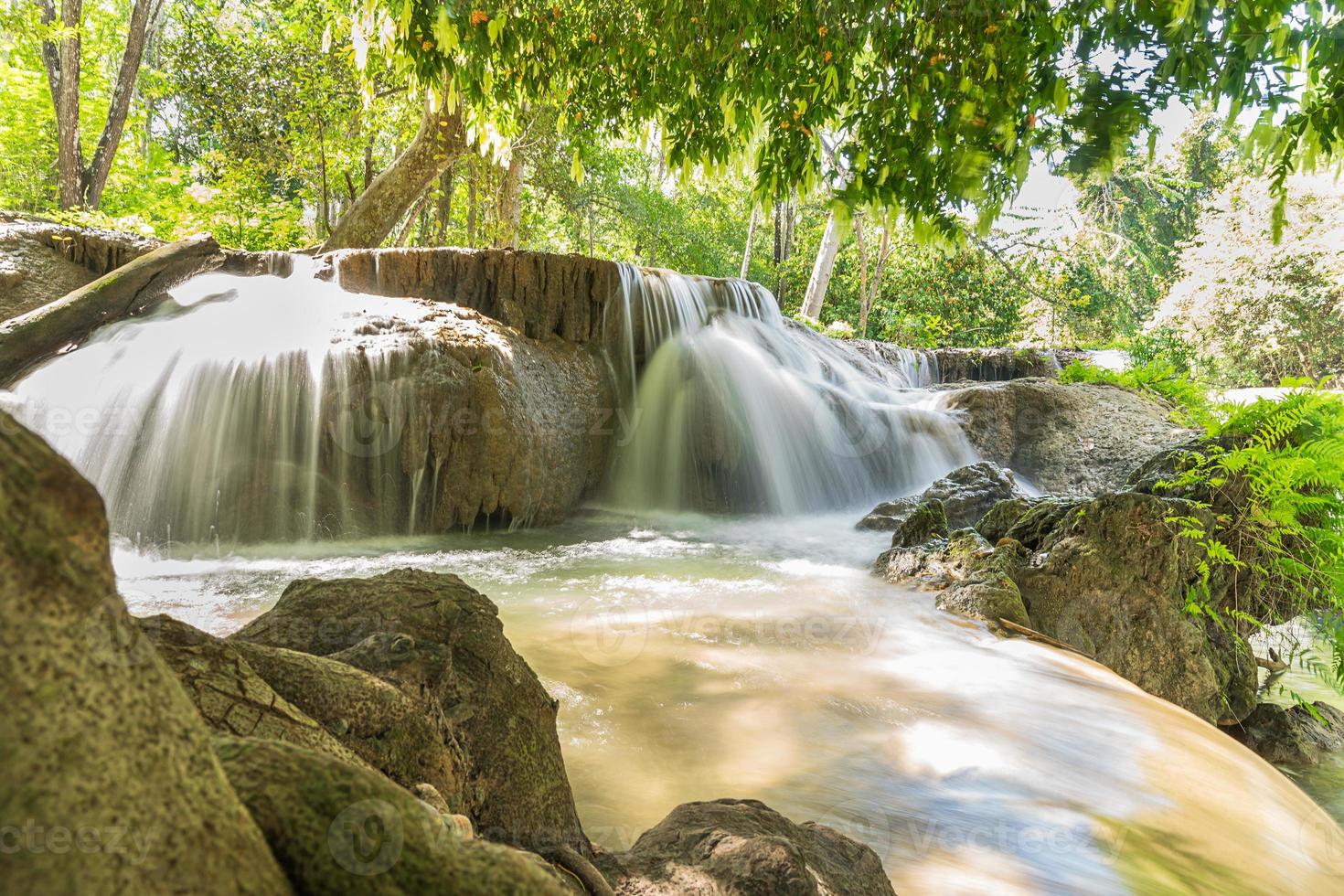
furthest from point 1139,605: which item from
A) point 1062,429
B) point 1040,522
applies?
point 1062,429

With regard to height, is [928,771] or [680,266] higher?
[680,266]

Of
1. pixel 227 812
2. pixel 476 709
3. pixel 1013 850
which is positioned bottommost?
Answer: pixel 1013 850

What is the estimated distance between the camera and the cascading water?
589cm

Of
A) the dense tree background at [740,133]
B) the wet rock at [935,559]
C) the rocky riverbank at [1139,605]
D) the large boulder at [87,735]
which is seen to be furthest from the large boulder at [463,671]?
the wet rock at [935,559]

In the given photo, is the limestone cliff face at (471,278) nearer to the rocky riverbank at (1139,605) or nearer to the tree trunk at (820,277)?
the rocky riverbank at (1139,605)

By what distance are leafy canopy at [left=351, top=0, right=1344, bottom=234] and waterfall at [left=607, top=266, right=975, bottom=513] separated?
16.5 feet

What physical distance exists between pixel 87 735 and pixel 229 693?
0.69 meters

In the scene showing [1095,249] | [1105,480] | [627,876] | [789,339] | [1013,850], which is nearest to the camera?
[627,876]

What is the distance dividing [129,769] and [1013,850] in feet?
7.60

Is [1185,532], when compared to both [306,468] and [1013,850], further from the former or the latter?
[306,468]

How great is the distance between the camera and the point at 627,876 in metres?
1.40

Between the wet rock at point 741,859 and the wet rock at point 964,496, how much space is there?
530cm

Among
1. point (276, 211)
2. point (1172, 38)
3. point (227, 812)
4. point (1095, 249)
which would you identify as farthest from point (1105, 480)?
point (276, 211)

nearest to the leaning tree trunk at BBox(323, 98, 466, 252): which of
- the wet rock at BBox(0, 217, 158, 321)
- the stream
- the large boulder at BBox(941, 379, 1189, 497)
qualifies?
the wet rock at BBox(0, 217, 158, 321)
